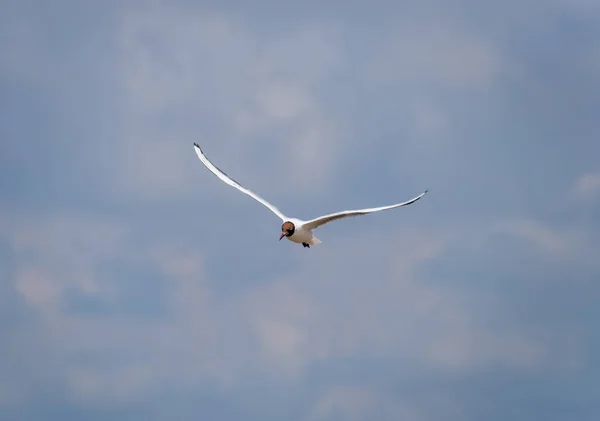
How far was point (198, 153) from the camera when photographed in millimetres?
131000

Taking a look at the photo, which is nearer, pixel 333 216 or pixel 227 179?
pixel 333 216

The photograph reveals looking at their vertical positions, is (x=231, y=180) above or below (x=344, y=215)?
above

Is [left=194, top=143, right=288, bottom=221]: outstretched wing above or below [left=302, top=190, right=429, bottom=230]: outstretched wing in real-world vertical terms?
above

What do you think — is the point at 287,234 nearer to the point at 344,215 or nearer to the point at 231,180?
the point at 344,215

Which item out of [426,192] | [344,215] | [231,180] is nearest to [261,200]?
[231,180]

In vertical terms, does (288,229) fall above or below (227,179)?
below

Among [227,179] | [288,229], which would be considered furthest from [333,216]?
[227,179]

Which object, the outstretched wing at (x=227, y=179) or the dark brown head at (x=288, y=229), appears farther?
the outstretched wing at (x=227, y=179)

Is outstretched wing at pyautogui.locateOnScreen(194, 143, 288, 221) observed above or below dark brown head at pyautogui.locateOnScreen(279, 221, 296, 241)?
above

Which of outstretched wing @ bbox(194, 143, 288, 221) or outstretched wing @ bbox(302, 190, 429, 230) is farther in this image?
outstretched wing @ bbox(194, 143, 288, 221)

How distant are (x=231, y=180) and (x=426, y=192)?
2778cm

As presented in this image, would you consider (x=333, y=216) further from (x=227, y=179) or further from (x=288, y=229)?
(x=227, y=179)

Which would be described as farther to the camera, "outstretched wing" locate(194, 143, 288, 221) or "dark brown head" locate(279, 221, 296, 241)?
"outstretched wing" locate(194, 143, 288, 221)

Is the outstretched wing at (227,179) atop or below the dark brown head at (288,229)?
atop
